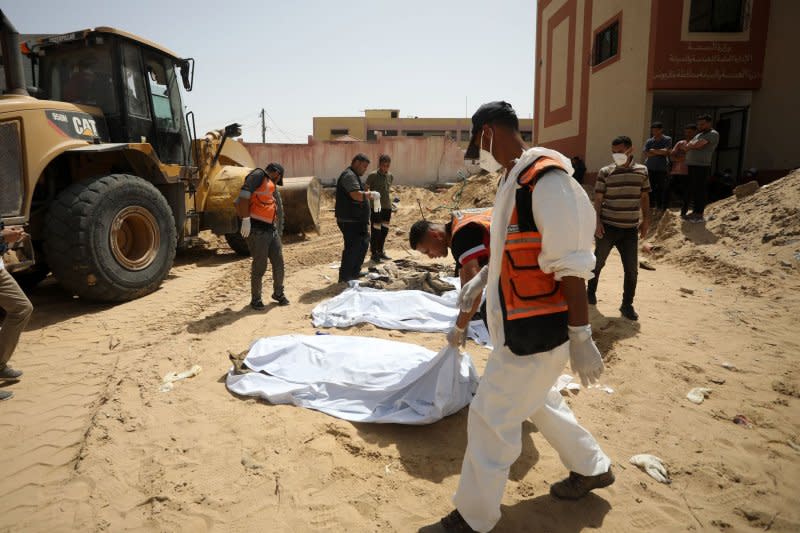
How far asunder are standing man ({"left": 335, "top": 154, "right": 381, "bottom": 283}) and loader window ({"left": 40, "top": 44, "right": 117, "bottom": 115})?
10.1 ft

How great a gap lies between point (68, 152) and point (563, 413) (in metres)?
5.92

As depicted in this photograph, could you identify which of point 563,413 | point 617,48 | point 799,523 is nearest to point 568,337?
point 563,413

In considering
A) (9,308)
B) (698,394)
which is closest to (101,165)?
(9,308)

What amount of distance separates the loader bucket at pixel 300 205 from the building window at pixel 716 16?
29.1 feet

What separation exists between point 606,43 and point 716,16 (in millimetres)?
2524

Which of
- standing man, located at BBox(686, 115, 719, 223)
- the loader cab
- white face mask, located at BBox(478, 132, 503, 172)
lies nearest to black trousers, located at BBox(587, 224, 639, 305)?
white face mask, located at BBox(478, 132, 503, 172)

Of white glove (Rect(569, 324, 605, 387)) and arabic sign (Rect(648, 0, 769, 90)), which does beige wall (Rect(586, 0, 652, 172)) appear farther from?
white glove (Rect(569, 324, 605, 387))

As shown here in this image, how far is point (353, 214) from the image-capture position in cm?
631

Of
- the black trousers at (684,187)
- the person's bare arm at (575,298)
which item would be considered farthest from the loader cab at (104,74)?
the black trousers at (684,187)

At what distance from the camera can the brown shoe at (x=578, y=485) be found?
2.26 meters

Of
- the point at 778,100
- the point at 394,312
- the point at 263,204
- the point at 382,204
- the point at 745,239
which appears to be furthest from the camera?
the point at 778,100

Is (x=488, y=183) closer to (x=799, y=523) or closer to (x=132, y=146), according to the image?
(x=132, y=146)

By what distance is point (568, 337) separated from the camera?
6.21ft

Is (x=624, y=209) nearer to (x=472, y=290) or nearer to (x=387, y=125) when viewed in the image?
(x=472, y=290)
